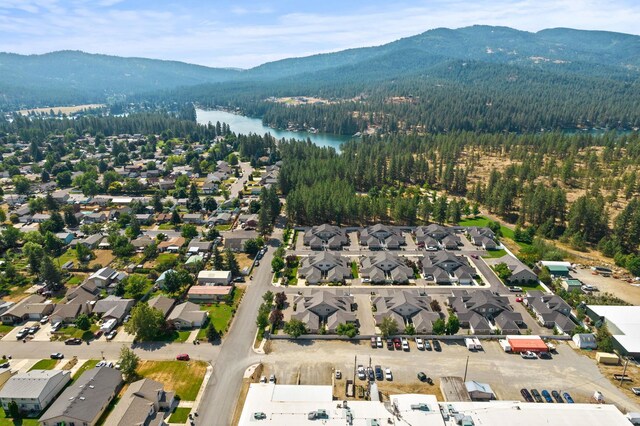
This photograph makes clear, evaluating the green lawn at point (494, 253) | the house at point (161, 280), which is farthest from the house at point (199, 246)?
the green lawn at point (494, 253)

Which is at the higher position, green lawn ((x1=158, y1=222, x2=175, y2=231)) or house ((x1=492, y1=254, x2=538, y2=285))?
green lawn ((x1=158, y1=222, x2=175, y2=231))

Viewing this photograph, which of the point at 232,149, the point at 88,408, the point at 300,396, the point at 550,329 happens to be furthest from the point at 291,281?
the point at 232,149

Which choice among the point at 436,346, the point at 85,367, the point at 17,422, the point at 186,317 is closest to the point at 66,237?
the point at 85,367

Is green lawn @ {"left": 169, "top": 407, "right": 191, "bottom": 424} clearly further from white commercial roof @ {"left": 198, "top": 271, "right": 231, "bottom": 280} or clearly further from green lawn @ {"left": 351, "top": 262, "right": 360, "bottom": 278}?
green lawn @ {"left": 351, "top": 262, "right": 360, "bottom": 278}

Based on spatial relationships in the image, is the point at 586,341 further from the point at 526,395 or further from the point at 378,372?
the point at 378,372

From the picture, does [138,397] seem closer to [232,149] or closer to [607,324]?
[607,324]

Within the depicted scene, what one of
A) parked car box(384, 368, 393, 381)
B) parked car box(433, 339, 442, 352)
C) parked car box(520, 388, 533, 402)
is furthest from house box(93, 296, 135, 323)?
parked car box(520, 388, 533, 402)
